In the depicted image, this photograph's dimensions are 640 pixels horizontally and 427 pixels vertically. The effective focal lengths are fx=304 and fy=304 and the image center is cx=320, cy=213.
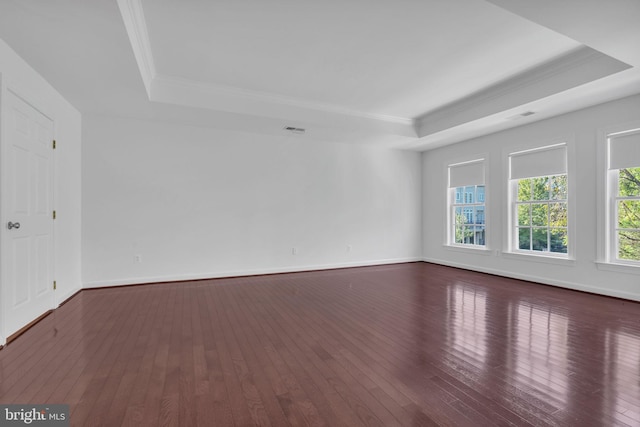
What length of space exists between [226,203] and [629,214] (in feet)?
20.6

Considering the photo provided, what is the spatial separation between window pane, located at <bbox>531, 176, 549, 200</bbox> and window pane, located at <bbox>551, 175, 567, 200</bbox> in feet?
0.30

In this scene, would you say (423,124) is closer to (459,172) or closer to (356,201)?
(459,172)

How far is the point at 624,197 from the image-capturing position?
429cm

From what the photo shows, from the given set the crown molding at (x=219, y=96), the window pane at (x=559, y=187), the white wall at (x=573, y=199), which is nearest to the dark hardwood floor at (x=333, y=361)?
the white wall at (x=573, y=199)

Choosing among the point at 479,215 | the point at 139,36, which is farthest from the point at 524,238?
the point at 139,36

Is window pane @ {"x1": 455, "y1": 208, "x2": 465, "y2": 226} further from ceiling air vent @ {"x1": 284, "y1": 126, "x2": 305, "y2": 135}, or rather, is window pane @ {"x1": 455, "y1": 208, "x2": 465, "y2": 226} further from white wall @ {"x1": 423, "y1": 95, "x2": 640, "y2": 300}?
ceiling air vent @ {"x1": 284, "y1": 126, "x2": 305, "y2": 135}

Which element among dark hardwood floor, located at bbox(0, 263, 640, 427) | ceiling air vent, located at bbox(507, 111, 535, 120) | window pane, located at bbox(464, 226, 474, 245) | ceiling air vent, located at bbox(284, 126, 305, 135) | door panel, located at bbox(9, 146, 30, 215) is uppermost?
ceiling air vent, located at bbox(507, 111, 535, 120)

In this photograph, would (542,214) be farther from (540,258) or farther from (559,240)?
(540,258)

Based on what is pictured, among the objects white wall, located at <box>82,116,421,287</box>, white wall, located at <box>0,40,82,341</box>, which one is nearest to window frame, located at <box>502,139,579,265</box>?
white wall, located at <box>82,116,421,287</box>

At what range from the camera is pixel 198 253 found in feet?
17.9

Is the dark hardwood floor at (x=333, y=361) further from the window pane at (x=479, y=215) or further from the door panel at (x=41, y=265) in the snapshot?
the window pane at (x=479, y=215)

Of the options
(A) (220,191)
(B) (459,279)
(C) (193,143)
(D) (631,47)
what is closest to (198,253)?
(A) (220,191)

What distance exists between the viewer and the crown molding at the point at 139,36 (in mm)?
2641

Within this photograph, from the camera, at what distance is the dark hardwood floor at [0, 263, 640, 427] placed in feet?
5.91
